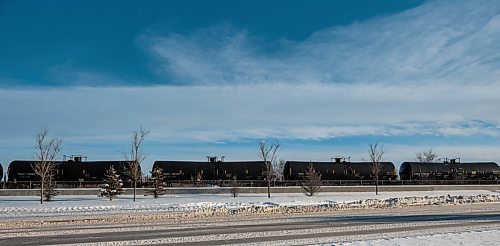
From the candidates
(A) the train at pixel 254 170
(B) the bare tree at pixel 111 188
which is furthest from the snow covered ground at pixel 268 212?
(A) the train at pixel 254 170

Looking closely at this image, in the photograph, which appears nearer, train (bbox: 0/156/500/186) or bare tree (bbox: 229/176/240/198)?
bare tree (bbox: 229/176/240/198)

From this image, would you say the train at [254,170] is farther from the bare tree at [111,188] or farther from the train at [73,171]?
the bare tree at [111,188]

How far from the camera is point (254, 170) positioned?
1961 inches

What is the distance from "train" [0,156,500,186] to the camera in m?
46.3

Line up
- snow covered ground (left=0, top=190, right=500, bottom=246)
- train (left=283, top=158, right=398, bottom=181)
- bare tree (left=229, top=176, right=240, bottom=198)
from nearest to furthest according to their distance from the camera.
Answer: snow covered ground (left=0, top=190, right=500, bottom=246) < bare tree (left=229, top=176, right=240, bottom=198) < train (left=283, top=158, right=398, bottom=181)

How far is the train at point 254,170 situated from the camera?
46344mm

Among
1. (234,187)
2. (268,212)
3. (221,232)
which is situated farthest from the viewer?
(234,187)

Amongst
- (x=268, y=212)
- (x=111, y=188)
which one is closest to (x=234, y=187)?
(x=111, y=188)

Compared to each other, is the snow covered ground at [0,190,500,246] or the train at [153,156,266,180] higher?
the train at [153,156,266,180]

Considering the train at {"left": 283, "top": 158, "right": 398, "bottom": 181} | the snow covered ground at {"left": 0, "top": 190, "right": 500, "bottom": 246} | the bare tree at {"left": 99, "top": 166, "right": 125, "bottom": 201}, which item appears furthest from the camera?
the train at {"left": 283, "top": 158, "right": 398, "bottom": 181}

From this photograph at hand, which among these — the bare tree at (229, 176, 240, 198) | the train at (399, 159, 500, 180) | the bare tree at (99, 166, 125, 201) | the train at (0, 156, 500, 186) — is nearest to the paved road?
the bare tree at (99, 166, 125, 201)

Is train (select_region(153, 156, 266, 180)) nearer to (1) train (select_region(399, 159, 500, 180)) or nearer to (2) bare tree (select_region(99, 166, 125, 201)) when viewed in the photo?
(2) bare tree (select_region(99, 166, 125, 201))

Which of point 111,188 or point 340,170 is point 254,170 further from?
point 111,188

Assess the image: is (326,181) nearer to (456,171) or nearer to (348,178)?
(348,178)
